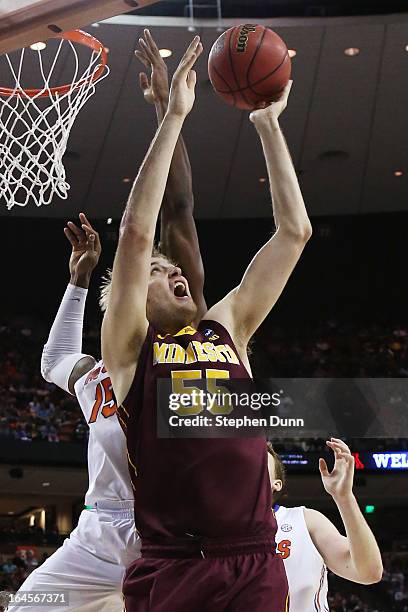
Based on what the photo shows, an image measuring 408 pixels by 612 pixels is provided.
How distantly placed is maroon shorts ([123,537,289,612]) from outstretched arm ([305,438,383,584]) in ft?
Result: 1.34

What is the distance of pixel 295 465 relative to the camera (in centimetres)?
1422

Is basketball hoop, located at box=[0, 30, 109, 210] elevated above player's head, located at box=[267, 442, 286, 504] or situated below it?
above

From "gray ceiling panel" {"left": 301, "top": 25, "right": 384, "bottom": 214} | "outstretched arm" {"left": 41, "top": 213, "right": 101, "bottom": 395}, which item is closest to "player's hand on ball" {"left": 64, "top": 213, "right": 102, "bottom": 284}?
"outstretched arm" {"left": 41, "top": 213, "right": 101, "bottom": 395}

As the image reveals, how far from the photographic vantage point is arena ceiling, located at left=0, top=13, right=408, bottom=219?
33.7 feet

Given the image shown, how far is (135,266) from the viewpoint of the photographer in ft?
7.22

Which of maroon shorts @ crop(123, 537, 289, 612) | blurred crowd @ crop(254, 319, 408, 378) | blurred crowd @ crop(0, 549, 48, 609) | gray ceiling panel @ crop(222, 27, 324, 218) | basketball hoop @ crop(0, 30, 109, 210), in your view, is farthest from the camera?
blurred crowd @ crop(254, 319, 408, 378)

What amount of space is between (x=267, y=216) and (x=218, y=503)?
14.0 meters

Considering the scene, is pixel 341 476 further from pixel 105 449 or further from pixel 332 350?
pixel 332 350

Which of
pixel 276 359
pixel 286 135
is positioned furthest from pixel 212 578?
pixel 276 359

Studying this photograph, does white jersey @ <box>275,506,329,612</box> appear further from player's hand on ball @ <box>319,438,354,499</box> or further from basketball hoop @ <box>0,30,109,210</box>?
basketball hoop @ <box>0,30,109,210</box>

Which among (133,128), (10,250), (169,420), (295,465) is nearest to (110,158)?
(133,128)

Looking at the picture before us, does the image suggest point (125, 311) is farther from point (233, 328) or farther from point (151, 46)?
point (151, 46)

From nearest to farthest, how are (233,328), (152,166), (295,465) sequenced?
1. (152,166)
2. (233,328)
3. (295,465)

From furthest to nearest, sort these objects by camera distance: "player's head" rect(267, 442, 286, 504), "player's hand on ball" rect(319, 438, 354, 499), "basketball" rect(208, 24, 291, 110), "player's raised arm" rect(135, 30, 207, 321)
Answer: "player's head" rect(267, 442, 286, 504)
"player's raised arm" rect(135, 30, 207, 321)
"basketball" rect(208, 24, 291, 110)
"player's hand on ball" rect(319, 438, 354, 499)
